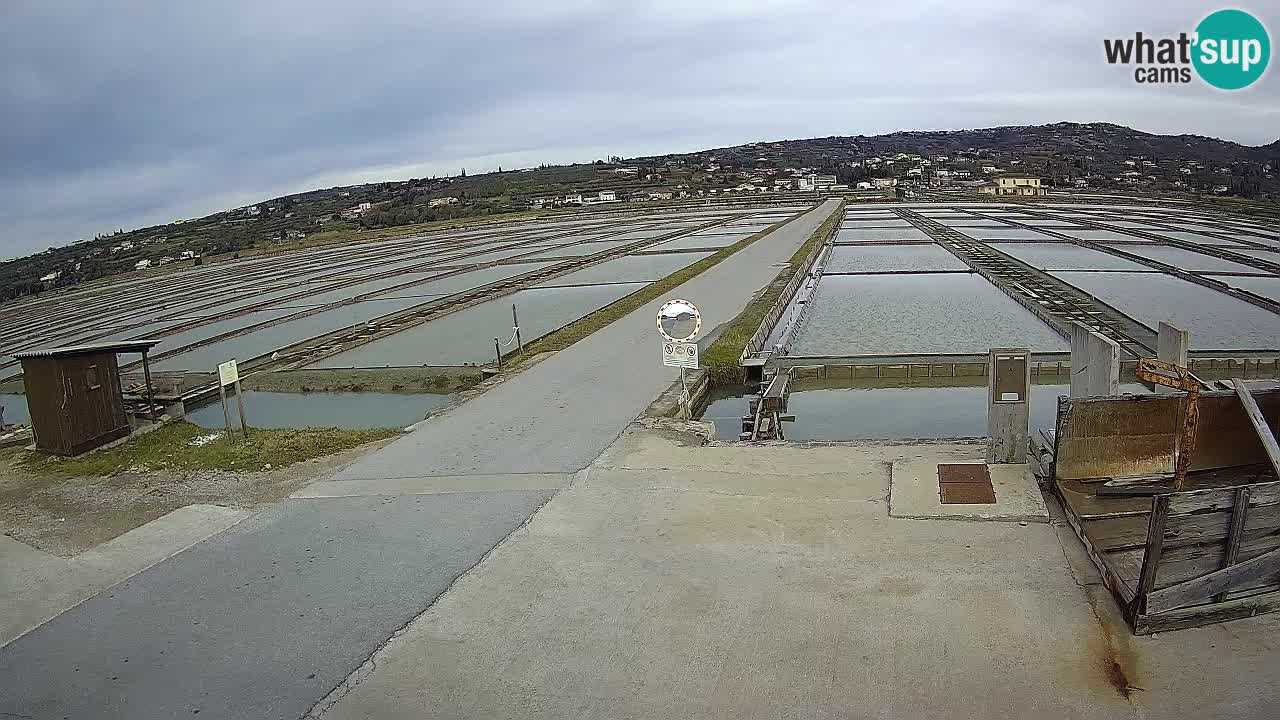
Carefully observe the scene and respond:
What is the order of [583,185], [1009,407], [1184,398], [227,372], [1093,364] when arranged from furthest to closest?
[583,185] < [227,372] < [1093,364] < [1009,407] < [1184,398]

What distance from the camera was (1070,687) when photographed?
13.3 ft

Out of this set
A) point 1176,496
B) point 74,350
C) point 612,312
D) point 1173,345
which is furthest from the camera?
point 612,312

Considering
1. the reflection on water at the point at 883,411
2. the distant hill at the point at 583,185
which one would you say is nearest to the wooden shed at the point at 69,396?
the reflection on water at the point at 883,411

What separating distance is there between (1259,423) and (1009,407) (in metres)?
1.62

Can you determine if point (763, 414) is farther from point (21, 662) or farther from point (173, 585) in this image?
point (21, 662)

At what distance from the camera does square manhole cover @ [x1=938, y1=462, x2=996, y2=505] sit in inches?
247

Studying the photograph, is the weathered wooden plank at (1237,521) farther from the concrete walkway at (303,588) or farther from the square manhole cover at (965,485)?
the concrete walkway at (303,588)

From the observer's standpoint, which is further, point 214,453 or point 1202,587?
point 214,453

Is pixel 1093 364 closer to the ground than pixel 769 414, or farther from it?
farther from it

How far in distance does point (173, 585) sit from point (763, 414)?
6971 millimetres

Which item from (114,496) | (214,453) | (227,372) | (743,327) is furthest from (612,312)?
(114,496)

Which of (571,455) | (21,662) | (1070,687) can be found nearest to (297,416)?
(571,455)

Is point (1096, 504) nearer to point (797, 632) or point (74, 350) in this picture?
point (797, 632)

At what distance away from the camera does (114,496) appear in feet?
28.3
